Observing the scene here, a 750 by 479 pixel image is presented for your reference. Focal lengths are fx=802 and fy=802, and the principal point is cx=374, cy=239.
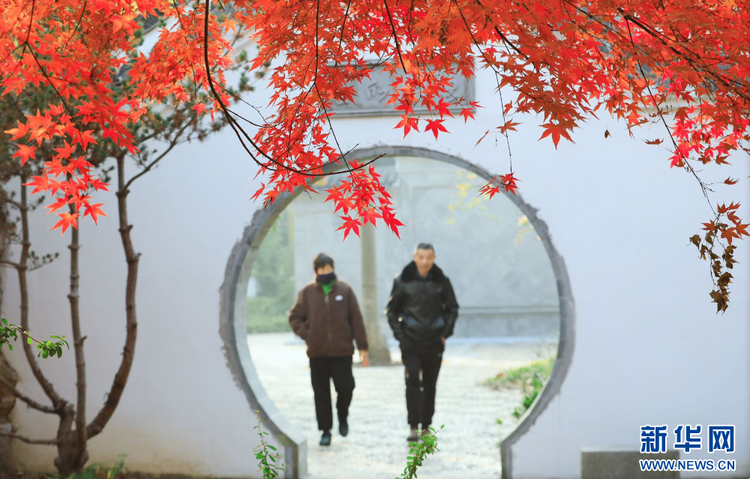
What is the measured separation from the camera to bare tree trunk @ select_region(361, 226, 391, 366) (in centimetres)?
1170

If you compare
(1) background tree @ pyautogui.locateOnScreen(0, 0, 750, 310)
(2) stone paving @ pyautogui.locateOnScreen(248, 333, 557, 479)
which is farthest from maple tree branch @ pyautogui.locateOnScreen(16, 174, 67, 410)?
(2) stone paving @ pyautogui.locateOnScreen(248, 333, 557, 479)

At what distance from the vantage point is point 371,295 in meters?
11.8

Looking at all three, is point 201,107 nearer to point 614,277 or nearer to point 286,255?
point 614,277

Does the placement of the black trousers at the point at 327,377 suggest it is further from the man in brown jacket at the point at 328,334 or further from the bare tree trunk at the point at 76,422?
the bare tree trunk at the point at 76,422

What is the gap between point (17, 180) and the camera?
5.34m

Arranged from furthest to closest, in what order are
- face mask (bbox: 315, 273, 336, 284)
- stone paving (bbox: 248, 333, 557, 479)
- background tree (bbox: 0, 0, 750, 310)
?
face mask (bbox: 315, 273, 336, 284), stone paving (bbox: 248, 333, 557, 479), background tree (bbox: 0, 0, 750, 310)

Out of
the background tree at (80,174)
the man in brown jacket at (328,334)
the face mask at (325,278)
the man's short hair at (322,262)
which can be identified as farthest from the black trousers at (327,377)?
the background tree at (80,174)

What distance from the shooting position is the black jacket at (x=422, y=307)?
19.9 feet

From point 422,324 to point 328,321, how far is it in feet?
2.54

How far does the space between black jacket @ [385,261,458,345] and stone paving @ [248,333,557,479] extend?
952 mm

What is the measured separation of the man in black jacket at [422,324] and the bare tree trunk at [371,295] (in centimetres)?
542

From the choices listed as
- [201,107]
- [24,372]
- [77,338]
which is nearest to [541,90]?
[201,107]

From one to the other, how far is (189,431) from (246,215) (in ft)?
5.07

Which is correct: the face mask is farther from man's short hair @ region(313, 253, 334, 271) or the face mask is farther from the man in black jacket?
the man in black jacket
